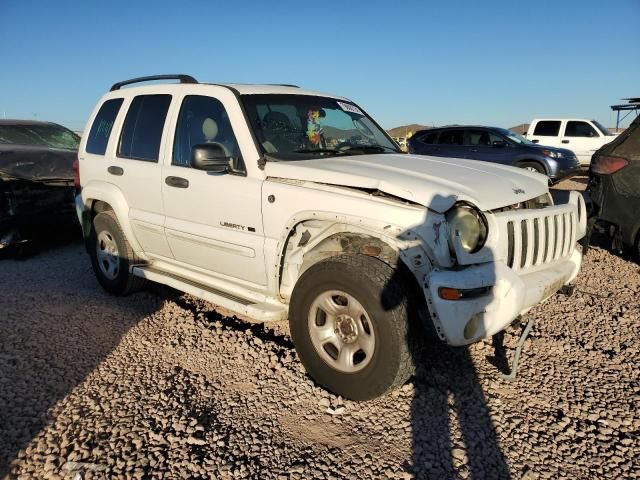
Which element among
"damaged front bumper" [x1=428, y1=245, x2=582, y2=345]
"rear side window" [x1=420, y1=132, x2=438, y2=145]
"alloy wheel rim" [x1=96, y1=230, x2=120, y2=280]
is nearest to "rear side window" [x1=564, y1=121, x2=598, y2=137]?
"rear side window" [x1=420, y1=132, x2=438, y2=145]

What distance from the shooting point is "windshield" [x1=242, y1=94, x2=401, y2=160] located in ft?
12.1

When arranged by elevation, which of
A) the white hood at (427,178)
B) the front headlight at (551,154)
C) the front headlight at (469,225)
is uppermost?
the white hood at (427,178)

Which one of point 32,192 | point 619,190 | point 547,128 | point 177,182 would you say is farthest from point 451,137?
point 177,182

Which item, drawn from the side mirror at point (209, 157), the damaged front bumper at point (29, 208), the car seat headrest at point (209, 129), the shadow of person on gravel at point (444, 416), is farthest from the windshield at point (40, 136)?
the shadow of person on gravel at point (444, 416)

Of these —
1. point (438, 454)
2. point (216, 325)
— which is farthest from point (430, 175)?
point (216, 325)

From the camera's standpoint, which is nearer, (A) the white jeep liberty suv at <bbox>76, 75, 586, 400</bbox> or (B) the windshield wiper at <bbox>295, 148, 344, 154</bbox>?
(A) the white jeep liberty suv at <bbox>76, 75, 586, 400</bbox>

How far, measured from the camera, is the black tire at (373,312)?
2738 mm

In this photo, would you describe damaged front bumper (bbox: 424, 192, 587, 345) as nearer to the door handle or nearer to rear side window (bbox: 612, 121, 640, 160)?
the door handle

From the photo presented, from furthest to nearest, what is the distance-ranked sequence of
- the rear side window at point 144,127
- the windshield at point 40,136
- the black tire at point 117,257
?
1. the windshield at point 40,136
2. the black tire at point 117,257
3. the rear side window at point 144,127

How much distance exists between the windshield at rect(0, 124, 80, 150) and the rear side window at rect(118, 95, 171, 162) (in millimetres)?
4144

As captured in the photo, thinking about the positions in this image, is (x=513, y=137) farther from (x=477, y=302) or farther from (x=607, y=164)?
(x=477, y=302)

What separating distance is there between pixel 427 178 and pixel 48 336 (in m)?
3.29

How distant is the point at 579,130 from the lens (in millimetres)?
17016

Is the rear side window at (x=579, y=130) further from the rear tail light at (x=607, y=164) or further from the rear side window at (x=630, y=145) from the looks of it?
the rear tail light at (x=607, y=164)
